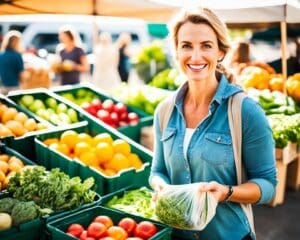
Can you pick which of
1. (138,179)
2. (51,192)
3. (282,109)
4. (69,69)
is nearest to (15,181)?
(51,192)

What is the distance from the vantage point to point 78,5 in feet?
16.8

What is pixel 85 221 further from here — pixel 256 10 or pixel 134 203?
pixel 256 10

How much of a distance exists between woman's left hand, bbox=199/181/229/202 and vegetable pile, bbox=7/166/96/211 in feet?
3.41

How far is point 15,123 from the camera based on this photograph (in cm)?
423

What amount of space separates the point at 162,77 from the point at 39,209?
409 centimetres

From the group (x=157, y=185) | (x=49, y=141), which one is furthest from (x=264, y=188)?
(x=49, y=141)

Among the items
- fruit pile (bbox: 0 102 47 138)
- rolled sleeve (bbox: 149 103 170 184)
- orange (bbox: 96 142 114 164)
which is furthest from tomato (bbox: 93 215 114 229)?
fruit pile (bbox: 0 102 47 138)

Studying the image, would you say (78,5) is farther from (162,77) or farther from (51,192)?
(51,192)

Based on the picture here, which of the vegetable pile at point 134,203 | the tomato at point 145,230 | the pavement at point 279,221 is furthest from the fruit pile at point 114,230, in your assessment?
the pavement at point 279,221

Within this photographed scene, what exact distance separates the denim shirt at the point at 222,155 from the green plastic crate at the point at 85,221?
158 mm

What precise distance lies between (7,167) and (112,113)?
181 cm

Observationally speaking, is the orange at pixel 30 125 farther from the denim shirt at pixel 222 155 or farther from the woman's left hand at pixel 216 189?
the woman's left hand at pixel 216 189

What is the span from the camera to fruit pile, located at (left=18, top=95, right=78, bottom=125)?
15.5ft

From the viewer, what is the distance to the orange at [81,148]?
12.9 feet
